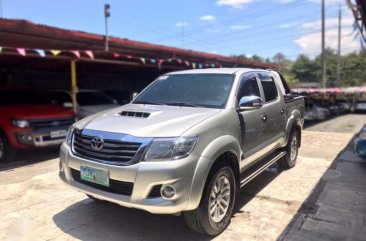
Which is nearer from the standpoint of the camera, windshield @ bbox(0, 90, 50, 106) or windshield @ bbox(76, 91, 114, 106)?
windshield @ bbox(0, 90, 50, 106)

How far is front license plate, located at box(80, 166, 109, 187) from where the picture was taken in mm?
3531

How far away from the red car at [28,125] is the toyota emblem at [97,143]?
4311mm

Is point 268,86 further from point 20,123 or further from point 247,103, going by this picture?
point 20,123

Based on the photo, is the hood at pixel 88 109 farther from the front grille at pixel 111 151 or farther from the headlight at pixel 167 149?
the headlight at pixel 167 149

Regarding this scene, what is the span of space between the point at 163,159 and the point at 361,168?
503 centimetres

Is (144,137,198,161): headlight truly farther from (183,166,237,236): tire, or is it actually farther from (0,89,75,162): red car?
(0,89,75,162): red car

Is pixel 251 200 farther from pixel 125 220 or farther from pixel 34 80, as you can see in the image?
pixel 34 80

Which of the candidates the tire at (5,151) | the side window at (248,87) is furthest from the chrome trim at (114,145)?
the tire at (5,151)

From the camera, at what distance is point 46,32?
38.1 ft

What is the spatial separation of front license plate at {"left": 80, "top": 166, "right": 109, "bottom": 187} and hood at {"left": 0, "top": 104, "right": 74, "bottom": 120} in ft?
14.4

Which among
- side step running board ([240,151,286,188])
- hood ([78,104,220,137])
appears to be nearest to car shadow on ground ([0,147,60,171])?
hood ([78,104,220,137])

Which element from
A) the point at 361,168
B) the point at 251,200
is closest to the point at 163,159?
the point at 251,200

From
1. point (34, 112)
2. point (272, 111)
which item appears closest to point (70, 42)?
point (34, 112)

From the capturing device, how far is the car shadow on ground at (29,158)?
24.1ft
